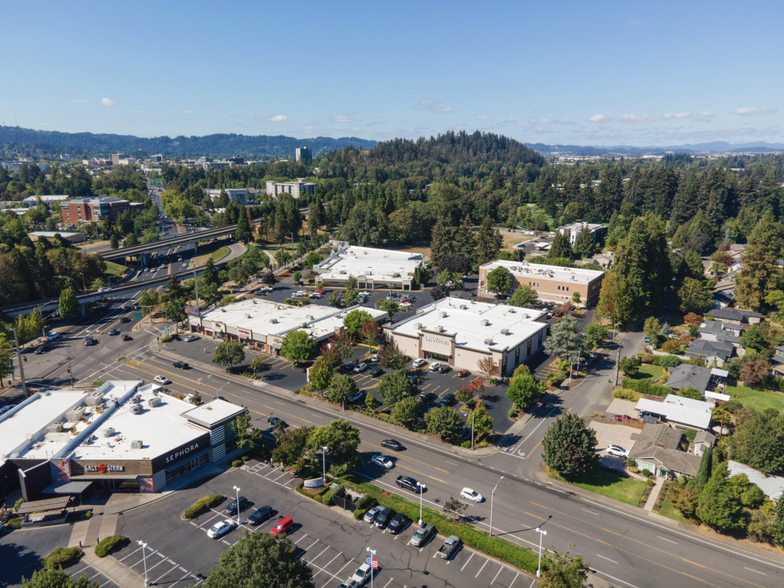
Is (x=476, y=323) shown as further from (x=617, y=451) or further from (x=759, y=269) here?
(x=759, y=269)

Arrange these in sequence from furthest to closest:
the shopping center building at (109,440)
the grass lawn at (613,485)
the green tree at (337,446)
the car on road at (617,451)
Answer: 1. the car on road at (617,451)
2. the green tree at (337,446)
3. the shopping center building at (109,440)
4. the grass lawn at (613,485)

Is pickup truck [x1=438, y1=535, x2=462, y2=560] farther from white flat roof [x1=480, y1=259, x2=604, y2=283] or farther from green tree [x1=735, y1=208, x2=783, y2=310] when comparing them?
green tree [x1=735, y1=208, x2=783, y2=310]

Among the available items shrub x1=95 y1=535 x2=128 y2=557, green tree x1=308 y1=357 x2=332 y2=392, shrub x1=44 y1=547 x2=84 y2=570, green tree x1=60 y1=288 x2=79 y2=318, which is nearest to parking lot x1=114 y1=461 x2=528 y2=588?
shrub x1=95 y1=535 x2=128 y2=557

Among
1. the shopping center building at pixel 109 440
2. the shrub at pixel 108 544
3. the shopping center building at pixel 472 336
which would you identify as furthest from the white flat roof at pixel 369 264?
the shrub at pixel 108 544

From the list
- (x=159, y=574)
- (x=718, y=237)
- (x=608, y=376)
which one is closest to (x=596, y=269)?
(x=608, y=376)

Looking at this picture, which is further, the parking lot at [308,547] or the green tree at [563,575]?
the parking lot at [308,547]

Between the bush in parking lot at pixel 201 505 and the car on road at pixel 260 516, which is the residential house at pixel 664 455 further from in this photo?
the bush in parking lot at pixel 201 505

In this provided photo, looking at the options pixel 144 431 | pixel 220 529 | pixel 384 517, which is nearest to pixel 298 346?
pixel 144 431

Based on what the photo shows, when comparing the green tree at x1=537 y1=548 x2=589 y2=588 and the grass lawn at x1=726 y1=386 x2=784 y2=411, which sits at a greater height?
the green tree at x1=537 y1=548 x2=589 y2=588
